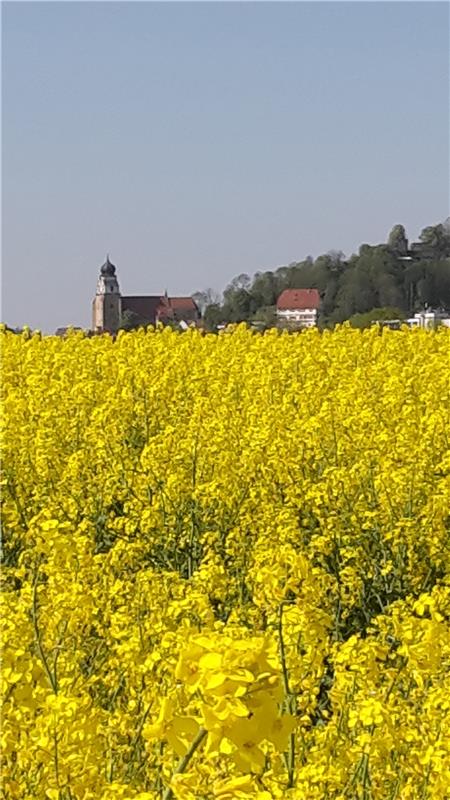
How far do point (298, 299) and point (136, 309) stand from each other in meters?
17.5

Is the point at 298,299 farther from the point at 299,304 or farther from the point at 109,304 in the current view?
the point at 109,304

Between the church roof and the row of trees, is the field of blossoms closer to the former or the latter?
the row of trees

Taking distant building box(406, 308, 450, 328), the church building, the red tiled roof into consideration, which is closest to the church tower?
the church building

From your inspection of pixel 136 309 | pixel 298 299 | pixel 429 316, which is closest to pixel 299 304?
pixel 298 299

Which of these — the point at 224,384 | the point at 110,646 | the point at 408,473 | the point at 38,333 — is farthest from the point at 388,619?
the point at 38,333

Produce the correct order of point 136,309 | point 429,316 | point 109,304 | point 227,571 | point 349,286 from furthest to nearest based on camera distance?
point 136,309
point 109,304
point 349,286
point 429,316
point 227,571

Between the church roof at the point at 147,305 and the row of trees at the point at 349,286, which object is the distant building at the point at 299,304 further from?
the church roof at the point at 147,305

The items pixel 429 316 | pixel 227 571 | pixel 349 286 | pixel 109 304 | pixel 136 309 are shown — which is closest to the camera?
pixel 227 571

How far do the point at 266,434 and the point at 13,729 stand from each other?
3.50 metres

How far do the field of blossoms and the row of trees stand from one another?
15708 millimetres

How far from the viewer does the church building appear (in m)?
33.0

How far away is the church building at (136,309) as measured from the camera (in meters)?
33.0

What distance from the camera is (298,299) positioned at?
96.0 feet

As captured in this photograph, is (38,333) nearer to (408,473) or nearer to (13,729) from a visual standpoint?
(408,473)
